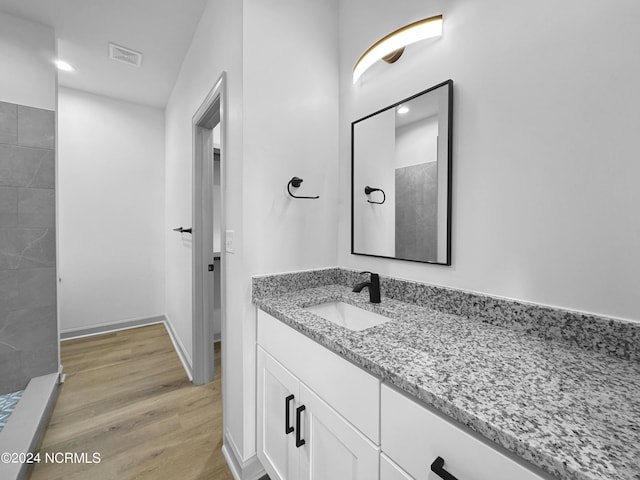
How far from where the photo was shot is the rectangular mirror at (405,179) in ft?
3.76

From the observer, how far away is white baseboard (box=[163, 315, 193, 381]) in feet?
7.50

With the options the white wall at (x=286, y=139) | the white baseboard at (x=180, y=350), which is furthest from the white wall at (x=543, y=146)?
the white baseboard at (x=180, y=350)

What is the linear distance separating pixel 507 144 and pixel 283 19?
4.02 ft

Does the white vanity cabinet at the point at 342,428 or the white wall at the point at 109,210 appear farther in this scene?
the white wall at the point at 109,210

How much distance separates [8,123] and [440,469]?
9.77 feet

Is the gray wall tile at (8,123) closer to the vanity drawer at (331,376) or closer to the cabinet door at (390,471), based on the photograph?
the vanity drawer at (331,376)

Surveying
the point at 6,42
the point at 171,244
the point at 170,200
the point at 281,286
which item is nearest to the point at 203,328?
the point at 281,286

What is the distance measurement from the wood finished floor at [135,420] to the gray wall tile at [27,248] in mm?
970

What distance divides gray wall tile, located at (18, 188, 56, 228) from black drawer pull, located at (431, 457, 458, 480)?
2.71 m

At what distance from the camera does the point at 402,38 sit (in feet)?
3.79

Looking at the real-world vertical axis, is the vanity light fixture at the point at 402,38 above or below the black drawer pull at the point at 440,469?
above

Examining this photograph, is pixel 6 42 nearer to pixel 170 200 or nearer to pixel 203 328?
pixel 170 200

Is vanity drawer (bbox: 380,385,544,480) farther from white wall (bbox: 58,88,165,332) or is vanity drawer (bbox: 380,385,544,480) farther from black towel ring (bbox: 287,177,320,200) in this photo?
white wall (bbox: 58,88,165,332)

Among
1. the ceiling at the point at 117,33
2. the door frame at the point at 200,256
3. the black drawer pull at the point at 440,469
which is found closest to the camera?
the black drawer pull at the point at 440,469
